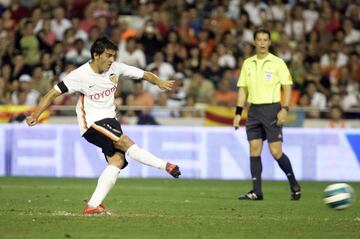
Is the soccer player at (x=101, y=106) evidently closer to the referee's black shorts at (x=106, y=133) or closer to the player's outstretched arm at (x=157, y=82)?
the referee's black shorts at (x=106, y=133)

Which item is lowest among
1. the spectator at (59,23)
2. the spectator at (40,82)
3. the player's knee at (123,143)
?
the player's knee at (123,143)

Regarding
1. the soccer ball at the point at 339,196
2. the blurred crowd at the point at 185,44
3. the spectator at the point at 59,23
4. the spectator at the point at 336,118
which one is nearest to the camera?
the soccer ball at the point at 339,196

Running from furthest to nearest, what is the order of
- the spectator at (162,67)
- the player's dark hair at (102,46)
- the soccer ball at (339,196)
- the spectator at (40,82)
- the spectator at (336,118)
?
1. the spectator at (162,67)
2. the spectator at (40,82)
3. the spectator at (336,118)
4. the soccer ball at (339,196)
5. the player's dark hair at (102,46)

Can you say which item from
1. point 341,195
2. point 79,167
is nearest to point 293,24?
point 79,167

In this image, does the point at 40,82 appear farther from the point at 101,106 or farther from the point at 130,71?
the point at 101,106

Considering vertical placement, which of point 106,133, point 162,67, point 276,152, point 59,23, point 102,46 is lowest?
point 276,152

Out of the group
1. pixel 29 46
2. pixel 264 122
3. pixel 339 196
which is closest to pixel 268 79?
pixel 264 122

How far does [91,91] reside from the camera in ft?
39.9

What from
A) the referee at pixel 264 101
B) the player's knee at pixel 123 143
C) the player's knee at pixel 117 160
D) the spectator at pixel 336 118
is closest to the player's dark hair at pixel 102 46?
the player's knee at pixel 123 143

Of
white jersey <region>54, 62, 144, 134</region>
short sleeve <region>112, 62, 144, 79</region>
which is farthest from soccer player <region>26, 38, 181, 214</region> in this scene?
short sleeve <region>112, 62, 144, 79</region>

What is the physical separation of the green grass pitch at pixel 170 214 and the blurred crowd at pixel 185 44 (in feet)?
18.7

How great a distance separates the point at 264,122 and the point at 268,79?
2.11 ft

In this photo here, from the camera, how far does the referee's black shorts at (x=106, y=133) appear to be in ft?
39.7

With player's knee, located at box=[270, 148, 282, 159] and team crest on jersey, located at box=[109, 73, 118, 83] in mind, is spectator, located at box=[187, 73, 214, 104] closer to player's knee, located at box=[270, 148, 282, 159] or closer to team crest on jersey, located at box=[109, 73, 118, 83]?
player's knee, located at box=[270, 148, 282, 159]
